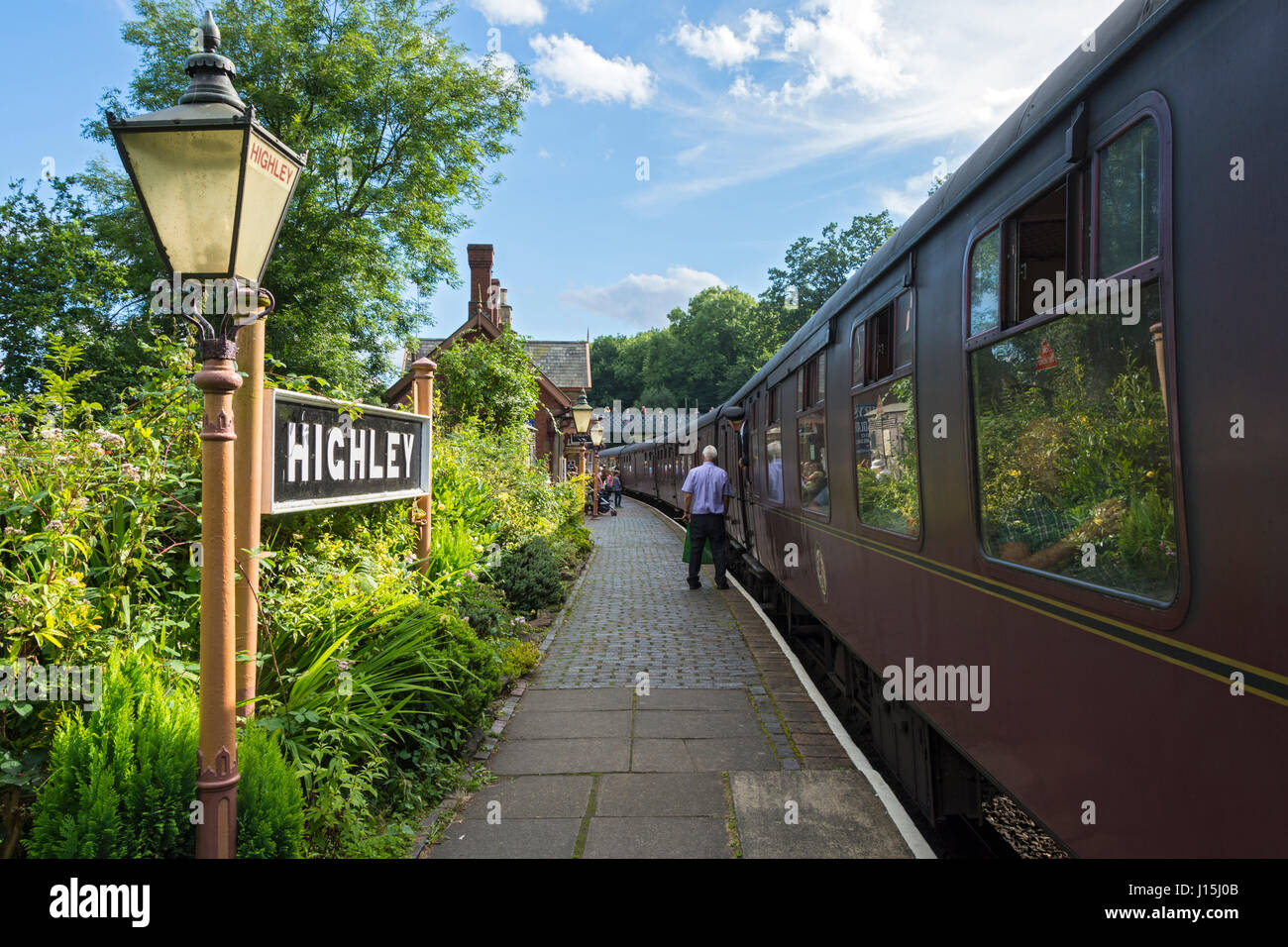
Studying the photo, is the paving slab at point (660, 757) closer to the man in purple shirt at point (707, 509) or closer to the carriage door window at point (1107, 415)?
the carriage door window at point (1107, 415)

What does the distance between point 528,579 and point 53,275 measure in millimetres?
25634

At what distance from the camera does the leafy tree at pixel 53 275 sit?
24594 millimetres

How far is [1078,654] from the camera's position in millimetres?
2186

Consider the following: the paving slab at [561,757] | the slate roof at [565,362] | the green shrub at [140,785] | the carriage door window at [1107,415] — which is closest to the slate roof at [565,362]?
the slate roof at [565,362]

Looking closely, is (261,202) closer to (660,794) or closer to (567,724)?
(660,794)

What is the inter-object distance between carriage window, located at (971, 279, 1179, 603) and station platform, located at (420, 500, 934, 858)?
1768mm

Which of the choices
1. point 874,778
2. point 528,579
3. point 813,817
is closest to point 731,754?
point 874,778

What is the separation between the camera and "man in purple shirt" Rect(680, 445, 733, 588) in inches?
419

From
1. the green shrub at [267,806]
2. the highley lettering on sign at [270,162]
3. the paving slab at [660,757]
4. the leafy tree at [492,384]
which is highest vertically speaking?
the leafy tree at [492,384]

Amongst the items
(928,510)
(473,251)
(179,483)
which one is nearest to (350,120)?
(473,251)

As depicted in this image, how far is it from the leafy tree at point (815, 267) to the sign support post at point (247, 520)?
197 ft

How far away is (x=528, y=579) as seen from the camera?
909cm

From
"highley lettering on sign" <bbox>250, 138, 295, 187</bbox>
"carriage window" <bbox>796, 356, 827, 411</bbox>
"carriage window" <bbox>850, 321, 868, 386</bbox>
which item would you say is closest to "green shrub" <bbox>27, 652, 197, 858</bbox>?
"highley lettering on sign" <bbox>250, 138, 295, 187</bbox>
